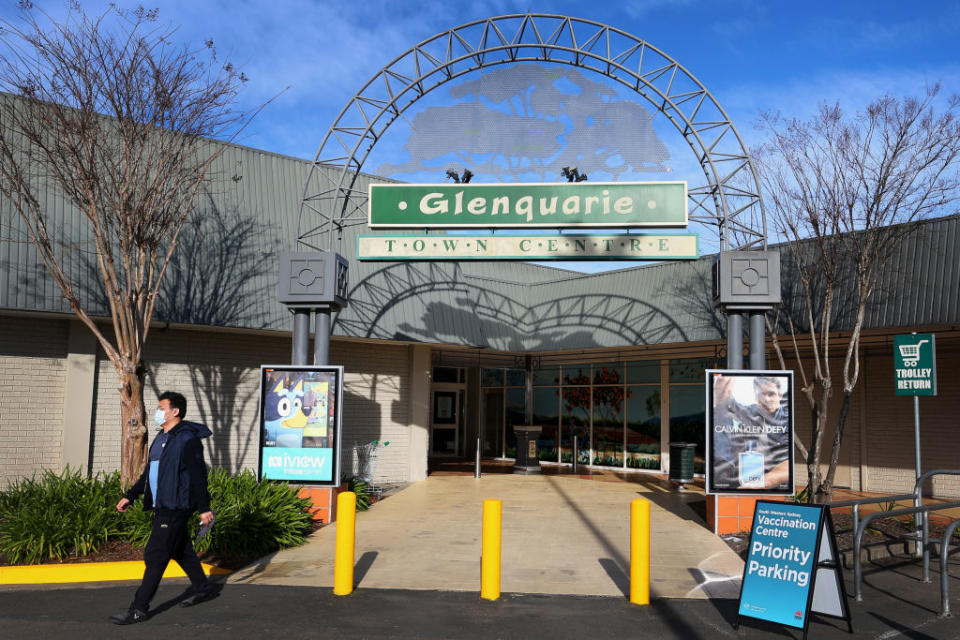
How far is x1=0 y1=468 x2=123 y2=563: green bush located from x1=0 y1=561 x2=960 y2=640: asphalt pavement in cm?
78

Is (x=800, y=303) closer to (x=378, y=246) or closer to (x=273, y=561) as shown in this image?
(x=378, y=246)

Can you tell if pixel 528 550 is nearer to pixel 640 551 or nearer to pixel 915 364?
pixel 640 551

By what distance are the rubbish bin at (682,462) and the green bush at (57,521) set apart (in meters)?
12.2

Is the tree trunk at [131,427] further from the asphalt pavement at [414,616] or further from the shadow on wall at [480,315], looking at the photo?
the shadow on wall at [480,315]

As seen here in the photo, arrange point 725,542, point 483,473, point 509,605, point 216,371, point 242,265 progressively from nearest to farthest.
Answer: point 509,605
point 725,542
point 242,265
point 216,371
point 483,473

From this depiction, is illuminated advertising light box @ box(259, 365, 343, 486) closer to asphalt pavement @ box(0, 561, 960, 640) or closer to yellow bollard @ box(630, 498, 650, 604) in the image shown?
asphalt pavement @ box(0, 561, 960, 640)

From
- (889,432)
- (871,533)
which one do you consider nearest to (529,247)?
(871,533)

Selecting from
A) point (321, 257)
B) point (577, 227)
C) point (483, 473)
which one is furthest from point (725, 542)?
point (483, 473)

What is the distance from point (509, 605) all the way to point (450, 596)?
0.66 meters

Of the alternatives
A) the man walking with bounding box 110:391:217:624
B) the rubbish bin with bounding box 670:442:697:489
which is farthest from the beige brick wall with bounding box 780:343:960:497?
the man walking with bounding box 110:391:217:624

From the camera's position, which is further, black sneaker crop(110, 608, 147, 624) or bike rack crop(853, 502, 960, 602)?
bike rack crop(853, 502, 960, 602)

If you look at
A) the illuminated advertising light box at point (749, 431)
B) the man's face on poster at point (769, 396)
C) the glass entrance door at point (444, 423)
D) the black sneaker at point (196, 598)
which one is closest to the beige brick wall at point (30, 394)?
the black sneaker at point (196, 598)

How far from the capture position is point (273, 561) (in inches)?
355

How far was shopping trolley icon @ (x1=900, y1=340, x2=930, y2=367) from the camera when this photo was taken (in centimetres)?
1021
